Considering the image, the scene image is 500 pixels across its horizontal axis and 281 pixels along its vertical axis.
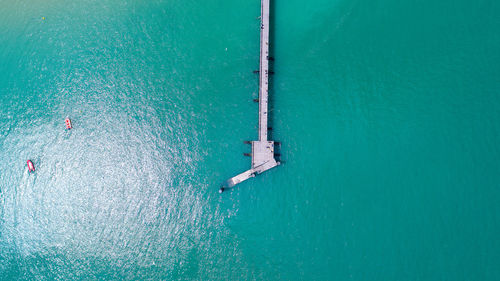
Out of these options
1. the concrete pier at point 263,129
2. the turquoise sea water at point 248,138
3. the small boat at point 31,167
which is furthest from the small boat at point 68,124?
the concrete pier at point 263,129

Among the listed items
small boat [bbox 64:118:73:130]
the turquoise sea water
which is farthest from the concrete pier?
small boat [bbox 64:118:73:130]

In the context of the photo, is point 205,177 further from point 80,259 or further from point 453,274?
point 453,274

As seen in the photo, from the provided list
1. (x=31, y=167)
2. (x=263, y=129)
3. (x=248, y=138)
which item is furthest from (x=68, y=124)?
(x=263, y=129)

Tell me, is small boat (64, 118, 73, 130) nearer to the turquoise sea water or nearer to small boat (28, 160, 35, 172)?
the turquoise sea water

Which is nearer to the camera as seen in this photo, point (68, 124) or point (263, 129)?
point (263, 129)

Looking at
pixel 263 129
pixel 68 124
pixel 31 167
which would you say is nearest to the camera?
pixel 263 129

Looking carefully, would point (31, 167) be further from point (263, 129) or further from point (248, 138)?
point (263, 129)
